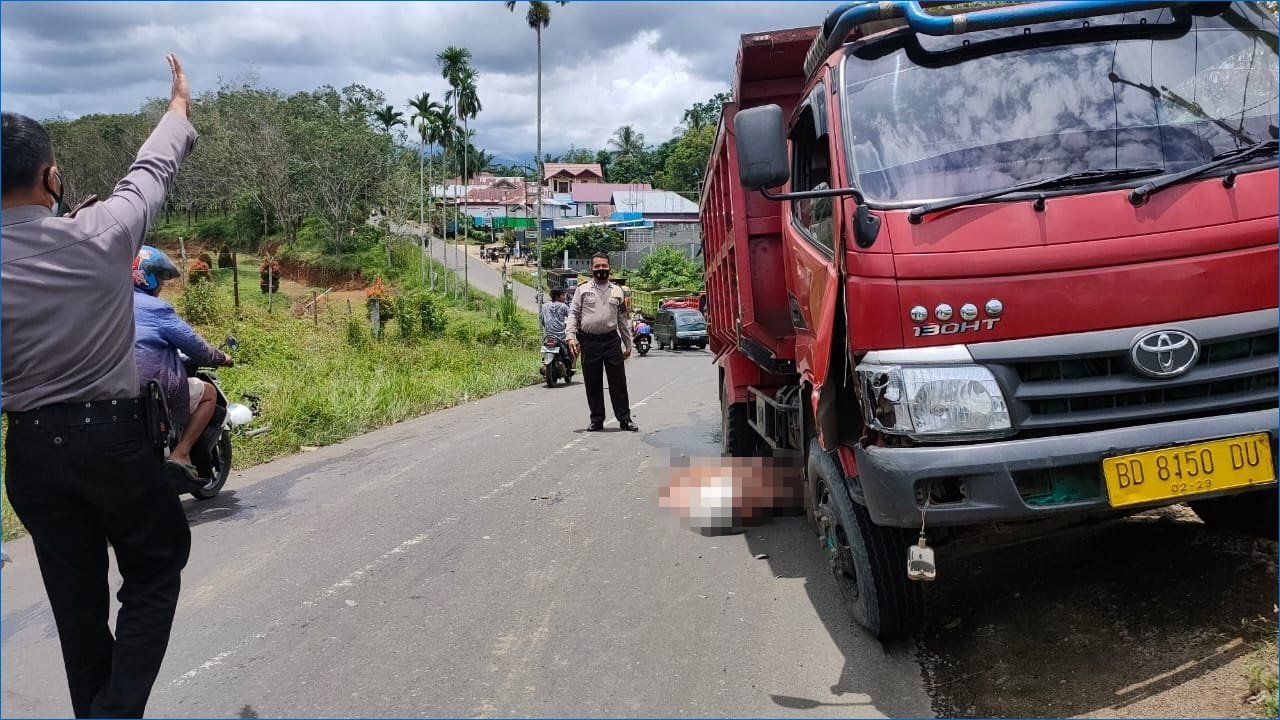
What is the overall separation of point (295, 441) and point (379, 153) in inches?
1690

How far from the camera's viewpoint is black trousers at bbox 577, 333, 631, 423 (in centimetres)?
921

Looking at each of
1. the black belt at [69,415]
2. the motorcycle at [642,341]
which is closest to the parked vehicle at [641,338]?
the motorcycle at [642,341]

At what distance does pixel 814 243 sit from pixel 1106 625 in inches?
77.5

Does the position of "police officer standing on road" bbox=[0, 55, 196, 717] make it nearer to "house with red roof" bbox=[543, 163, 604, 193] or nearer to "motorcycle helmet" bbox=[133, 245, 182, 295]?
"motorcycle helmet" bbox=[133, 245, 182, 295]

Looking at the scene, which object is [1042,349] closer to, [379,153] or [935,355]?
[935,355]

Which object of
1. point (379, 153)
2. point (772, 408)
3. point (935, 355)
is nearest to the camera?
point (935, 355)

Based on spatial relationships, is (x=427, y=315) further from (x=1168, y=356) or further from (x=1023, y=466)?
(x=1168, y=356)

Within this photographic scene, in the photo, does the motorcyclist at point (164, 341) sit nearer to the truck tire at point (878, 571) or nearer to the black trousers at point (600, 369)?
the truck tire at point (878, 571)

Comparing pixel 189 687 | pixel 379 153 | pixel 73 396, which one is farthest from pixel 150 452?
pixel 379 153

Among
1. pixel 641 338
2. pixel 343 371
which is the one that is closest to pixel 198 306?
pixel 343 371

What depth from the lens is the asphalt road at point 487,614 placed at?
3.24 metres

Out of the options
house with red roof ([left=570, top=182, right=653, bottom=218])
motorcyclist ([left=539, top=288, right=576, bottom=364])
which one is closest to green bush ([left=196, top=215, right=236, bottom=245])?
house with red roof ([left=570, top=182, right=653, bottom=218])

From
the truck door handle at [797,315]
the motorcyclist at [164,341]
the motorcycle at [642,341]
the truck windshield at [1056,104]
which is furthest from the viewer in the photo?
the motorcycle at [642,341]

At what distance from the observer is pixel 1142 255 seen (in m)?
2.90
